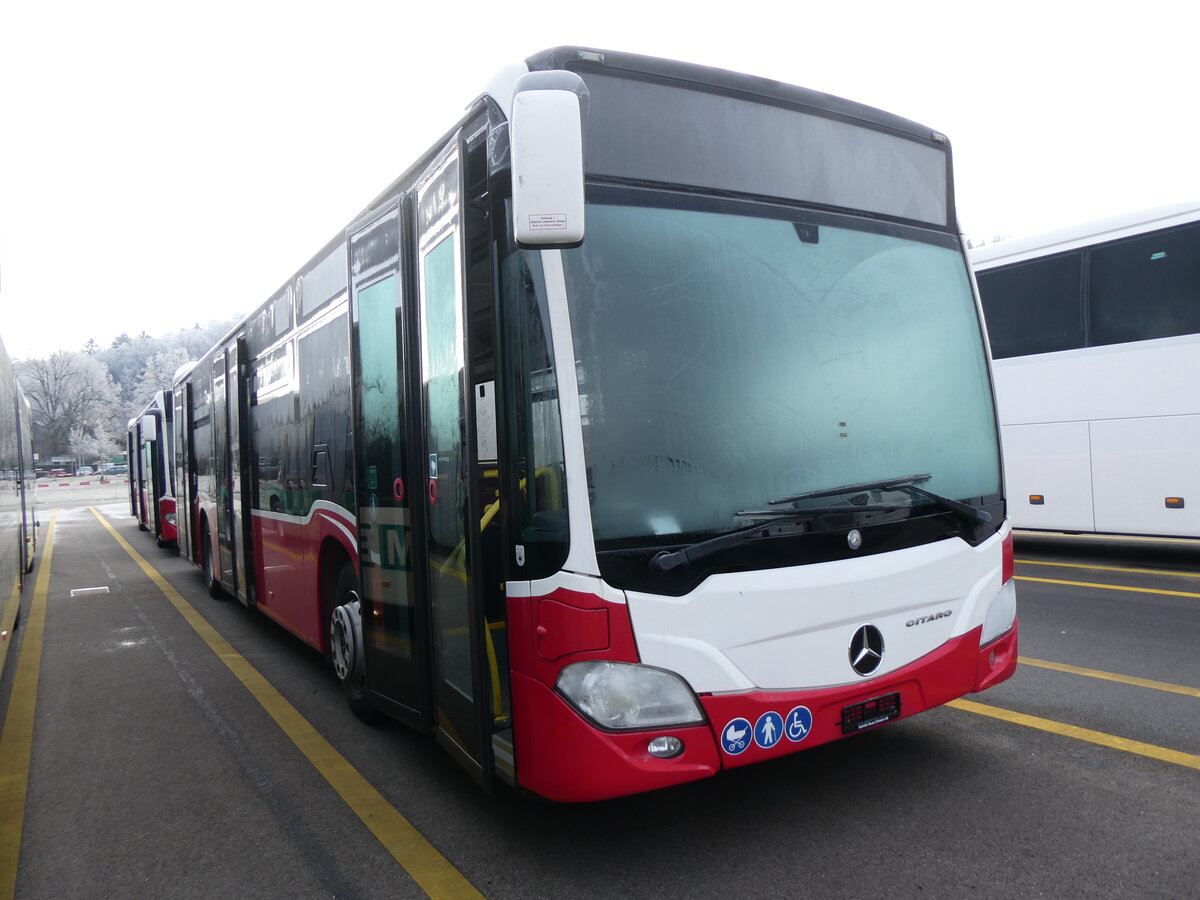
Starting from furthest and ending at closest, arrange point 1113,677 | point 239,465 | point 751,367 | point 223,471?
1. point 223,471
2. point 239,465
3. point 1113,677
4. point 751,367

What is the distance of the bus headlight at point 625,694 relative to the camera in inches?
112

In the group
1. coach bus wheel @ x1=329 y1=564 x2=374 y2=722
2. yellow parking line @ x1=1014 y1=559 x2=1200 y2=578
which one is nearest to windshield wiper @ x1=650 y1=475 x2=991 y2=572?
coach bus wheel @ x1=329 y1=564 x2=374 y2=722

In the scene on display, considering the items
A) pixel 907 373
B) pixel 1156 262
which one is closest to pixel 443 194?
pixel 907 373

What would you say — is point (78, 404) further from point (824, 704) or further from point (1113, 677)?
point (824, 704)

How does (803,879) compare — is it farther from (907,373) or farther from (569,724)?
(907,373)

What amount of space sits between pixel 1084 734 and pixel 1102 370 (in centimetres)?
673

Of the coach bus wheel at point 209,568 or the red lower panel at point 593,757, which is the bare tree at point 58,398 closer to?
the coach bus wheel at point 209,568

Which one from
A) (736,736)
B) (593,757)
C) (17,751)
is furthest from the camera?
(17,751)

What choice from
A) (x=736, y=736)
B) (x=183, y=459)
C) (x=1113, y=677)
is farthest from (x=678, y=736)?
(x=183, y=459)

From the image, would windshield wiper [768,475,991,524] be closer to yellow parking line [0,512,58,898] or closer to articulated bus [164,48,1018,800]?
articulated bus [164,48,1018,800]

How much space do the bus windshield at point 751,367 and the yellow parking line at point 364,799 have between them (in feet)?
4.55

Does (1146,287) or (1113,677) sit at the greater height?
(1146,287)

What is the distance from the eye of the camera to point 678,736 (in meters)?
2.87

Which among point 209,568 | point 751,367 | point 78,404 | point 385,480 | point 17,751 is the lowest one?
point 17,751
